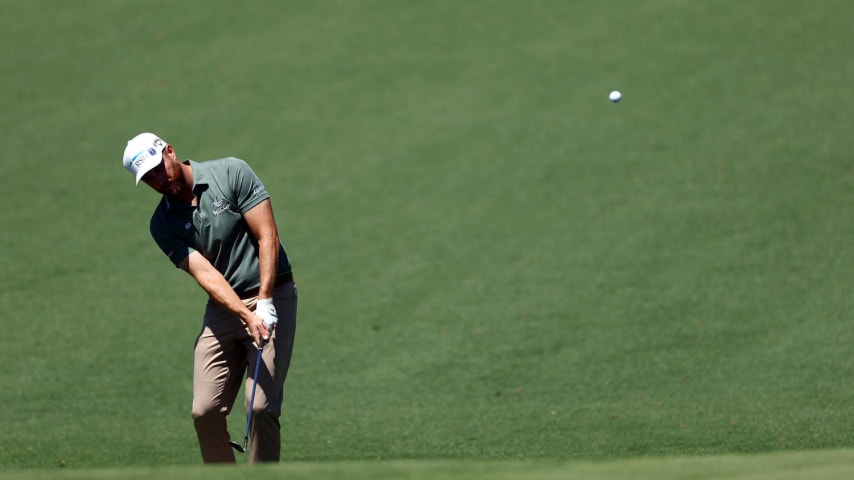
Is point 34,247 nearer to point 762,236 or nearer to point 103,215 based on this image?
point 103,215

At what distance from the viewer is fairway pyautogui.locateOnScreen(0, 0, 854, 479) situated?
22.4ft

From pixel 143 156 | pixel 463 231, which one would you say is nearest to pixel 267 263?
pixel 143 156

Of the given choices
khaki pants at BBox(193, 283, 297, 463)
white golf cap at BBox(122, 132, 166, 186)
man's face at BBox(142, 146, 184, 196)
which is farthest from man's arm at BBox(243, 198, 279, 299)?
white golf cap at BBox(122, 132, 166, 186)

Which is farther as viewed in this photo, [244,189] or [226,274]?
[226,274]

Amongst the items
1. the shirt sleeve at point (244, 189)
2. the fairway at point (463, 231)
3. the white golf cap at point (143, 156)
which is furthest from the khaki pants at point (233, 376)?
the fairway at point (463, 231)

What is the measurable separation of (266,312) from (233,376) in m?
0.59

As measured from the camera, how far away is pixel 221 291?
519 centimetres

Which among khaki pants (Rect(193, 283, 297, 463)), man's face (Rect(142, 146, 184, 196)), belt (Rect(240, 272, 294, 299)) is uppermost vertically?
man's face (Rect(142, 146, 184, 196))

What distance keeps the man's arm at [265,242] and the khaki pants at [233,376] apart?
0.88 ft

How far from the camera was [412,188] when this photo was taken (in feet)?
35.8

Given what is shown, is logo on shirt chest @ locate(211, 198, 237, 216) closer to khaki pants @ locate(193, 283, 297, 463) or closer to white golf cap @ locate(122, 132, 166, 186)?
white golf cap @ locate(122, 132, 166, 186)

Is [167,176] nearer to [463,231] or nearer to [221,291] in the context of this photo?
[221,291]

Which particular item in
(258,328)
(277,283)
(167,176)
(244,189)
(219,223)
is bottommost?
(258,328)

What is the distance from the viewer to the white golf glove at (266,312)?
5.16 metres
